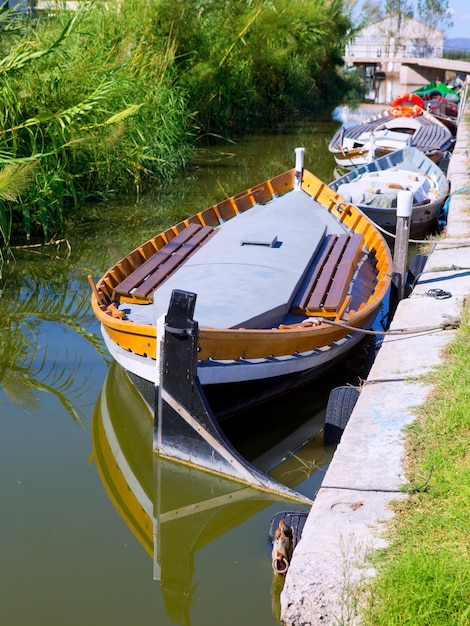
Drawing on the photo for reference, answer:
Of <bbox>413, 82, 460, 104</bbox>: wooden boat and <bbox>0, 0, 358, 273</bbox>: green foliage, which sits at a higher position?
<bbox>0, 0, 358, 273</bbox>: green foliage

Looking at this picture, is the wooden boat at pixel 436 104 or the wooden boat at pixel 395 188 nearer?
the wooden boat at pixel 395 188

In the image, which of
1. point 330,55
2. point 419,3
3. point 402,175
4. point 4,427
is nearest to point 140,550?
point 4,427

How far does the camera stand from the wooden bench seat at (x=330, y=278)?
7.16 meters

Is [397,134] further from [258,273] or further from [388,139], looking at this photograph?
[258,273]

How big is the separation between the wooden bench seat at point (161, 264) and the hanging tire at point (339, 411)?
6.65ft

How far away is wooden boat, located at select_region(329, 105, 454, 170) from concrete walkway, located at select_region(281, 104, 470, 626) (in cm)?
990

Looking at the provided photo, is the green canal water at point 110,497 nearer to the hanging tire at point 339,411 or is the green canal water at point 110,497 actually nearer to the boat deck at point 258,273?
the hanging tire at point 339,411

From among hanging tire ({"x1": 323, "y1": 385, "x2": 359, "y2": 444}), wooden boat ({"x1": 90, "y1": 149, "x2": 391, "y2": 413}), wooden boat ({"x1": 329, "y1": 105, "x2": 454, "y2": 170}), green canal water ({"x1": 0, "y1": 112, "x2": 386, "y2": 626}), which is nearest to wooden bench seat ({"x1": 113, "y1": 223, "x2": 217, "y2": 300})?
wooden boat ({"x1": 90, "y1": 149, "x2": 391, "y2": 413})

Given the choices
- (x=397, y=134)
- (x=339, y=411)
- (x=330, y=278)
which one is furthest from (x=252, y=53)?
(x=339, y=411)

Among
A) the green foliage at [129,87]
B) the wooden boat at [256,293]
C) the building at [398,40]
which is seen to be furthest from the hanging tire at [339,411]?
the building at [398,40]

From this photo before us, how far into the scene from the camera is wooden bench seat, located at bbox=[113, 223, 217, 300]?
743 cm

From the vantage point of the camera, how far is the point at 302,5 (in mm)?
29297

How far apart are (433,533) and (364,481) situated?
641 millimetres

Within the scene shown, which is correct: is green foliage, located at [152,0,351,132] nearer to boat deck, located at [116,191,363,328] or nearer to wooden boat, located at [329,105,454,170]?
wooden boat, located at [329,105,454,170]
